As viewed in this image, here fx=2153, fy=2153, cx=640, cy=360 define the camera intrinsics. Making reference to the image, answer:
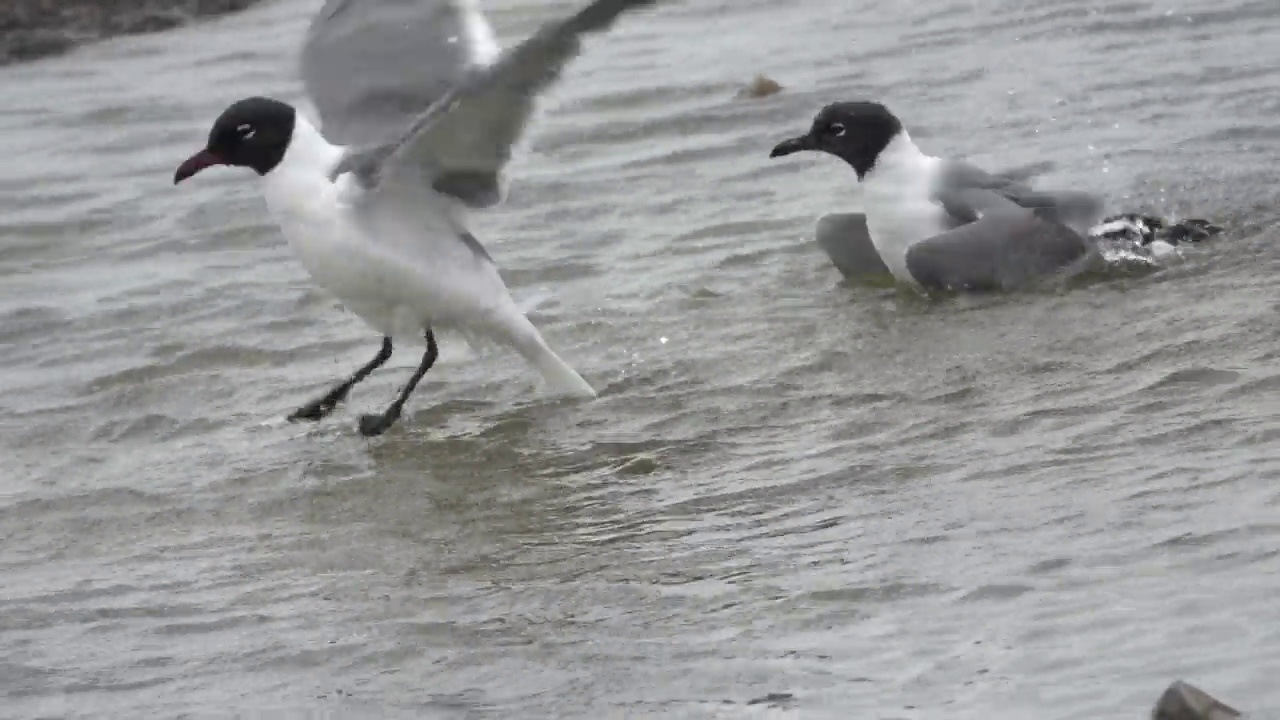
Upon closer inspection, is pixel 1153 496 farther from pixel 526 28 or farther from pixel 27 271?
pixel 526 28

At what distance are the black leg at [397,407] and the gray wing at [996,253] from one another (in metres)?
1.62

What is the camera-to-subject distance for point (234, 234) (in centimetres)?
901

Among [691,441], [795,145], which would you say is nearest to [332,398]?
[691,441]

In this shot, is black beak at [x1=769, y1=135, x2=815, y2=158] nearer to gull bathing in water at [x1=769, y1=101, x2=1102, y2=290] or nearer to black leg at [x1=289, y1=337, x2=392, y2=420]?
gull bathing in water at [x1=769, y1=101, x2=1102, y2=290]

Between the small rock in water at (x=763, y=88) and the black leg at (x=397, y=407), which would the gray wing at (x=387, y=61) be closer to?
the black leg at (x=397, y=407)

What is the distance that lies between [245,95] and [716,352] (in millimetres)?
4884

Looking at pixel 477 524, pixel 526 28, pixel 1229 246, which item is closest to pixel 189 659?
pixel 477 524

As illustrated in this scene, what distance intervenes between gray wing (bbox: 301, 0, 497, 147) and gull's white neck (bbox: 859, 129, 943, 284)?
4.88 feet

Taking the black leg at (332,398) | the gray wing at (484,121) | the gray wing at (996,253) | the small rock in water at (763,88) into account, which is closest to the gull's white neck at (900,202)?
the gray wing at (996,253)

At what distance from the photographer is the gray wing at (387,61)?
6.84m

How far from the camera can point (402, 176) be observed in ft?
20.5

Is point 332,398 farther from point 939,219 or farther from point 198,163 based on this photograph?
point 939,219

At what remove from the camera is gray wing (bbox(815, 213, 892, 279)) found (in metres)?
7.49

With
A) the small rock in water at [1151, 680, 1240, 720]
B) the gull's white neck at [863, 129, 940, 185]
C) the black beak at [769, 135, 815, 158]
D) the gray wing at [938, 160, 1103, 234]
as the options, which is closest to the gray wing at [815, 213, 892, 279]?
the gull's white neck at [863, 129, 940, 185]
